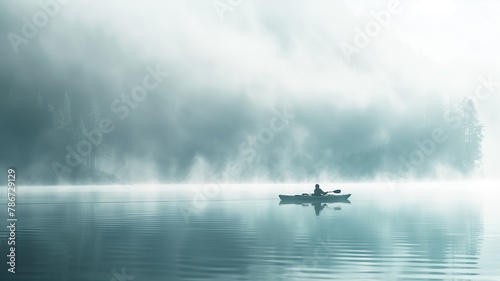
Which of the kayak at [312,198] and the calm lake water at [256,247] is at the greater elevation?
the kayak at [312,198]

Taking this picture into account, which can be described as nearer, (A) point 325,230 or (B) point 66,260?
(B) point 66,260

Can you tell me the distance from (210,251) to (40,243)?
41.9 ft

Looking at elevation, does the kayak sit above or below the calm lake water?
above

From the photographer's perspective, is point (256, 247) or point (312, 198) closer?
point (256, 247)

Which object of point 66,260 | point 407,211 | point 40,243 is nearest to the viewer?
point 66,260

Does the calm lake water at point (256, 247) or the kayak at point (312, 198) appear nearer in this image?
the calm lake water at point (256, 247)

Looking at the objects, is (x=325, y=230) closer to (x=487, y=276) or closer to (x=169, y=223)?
(x=169, y=223)

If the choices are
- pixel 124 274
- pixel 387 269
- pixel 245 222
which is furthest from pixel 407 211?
pixel 124 274

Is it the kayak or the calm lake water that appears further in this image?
the kayak

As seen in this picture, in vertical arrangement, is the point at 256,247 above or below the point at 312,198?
below

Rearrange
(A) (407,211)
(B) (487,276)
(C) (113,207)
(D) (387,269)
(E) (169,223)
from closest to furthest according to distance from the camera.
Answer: (B) (487,276) → (D) (387,269) → (E) (169,223) → (A) (407,211) → (C) (113,207)

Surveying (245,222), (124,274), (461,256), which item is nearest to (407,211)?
(245,222)

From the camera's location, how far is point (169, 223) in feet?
223

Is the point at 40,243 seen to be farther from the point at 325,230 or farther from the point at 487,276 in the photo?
the point at 487,276
